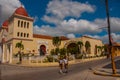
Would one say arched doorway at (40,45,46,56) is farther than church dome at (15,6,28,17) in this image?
Yes

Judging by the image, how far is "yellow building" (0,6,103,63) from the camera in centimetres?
5588

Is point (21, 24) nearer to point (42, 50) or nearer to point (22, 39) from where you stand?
point (22, 39)

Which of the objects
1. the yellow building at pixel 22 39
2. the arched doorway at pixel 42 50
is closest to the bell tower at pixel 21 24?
the yellow building at pixel 22 39

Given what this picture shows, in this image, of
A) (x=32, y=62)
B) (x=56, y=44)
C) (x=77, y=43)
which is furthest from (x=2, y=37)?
(x=32, y=62)

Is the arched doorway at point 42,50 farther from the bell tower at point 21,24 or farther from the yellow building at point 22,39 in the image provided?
the bell tower at point 21,24

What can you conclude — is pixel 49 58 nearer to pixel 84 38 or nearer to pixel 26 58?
pixel 26 58

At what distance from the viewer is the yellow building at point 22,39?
5588 cm

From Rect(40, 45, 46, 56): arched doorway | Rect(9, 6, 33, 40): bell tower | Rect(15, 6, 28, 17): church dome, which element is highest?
Rect(15, 6, 28, 17): church dome

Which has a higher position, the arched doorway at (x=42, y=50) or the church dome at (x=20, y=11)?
the church dome at (x=20, y=11)

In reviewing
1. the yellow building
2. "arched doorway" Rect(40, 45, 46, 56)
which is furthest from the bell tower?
"arched doorway" Rect(40, 45, 46, 56)

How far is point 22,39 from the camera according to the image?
57000 mm

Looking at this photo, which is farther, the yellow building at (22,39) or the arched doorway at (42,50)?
the arched doorway at (42,50)

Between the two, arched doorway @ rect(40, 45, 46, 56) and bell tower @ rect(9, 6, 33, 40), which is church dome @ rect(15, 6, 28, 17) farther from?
arched doorway @ rect(40, 45, 46, 56)

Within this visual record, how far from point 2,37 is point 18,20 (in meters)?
12.2
